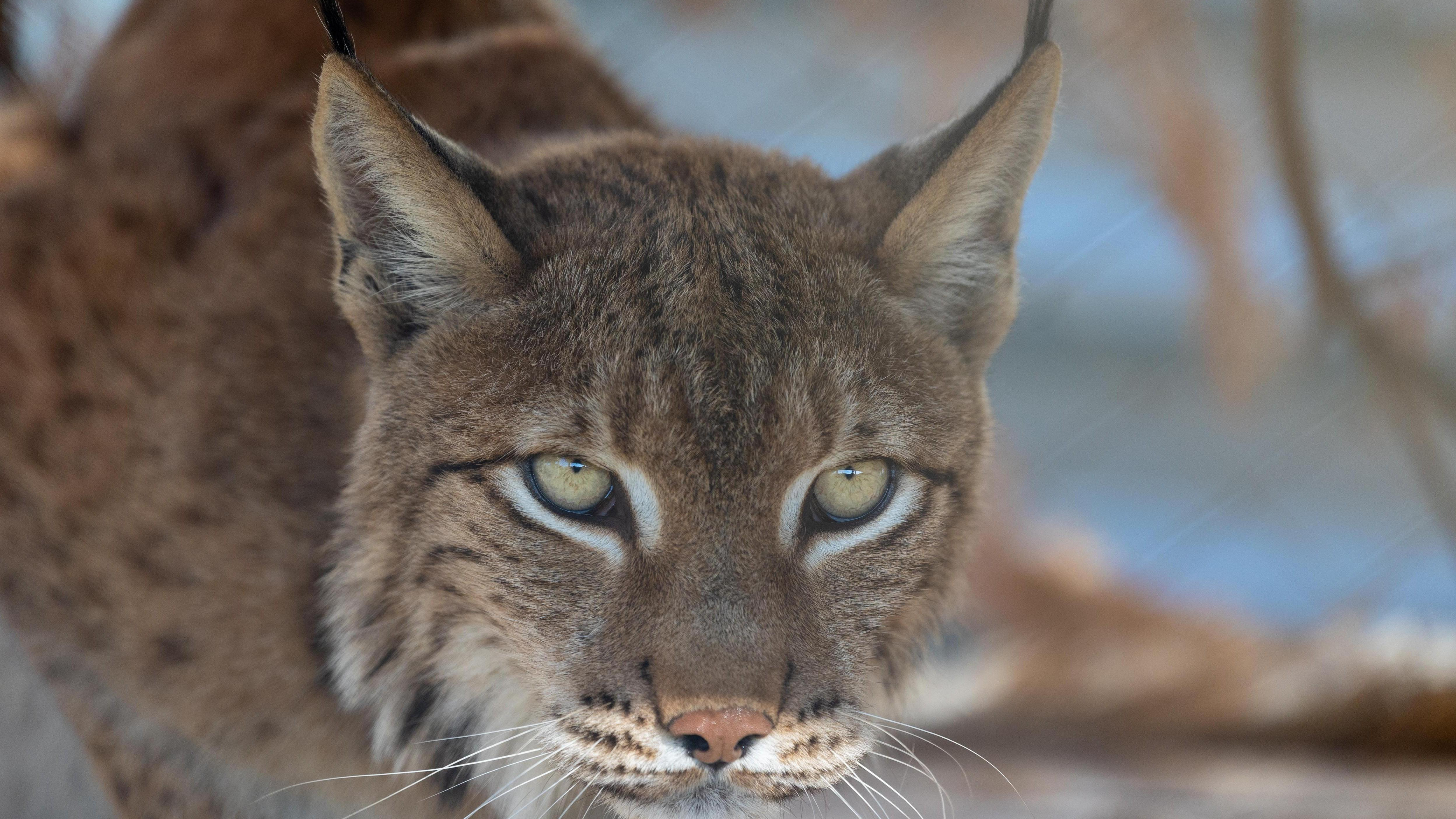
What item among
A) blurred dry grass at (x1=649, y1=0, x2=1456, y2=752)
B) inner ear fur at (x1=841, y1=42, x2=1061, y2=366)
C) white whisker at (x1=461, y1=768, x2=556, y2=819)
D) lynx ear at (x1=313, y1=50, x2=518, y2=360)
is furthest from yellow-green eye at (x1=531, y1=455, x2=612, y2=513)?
blurred dry grass at (x1=649, y1=0, x2=1456, y2=752)

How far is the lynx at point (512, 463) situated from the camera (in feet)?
4.33

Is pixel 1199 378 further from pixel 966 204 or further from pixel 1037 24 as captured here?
pixel 1037 24

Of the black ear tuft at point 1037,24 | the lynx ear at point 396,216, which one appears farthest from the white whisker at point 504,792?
the black ear tuft at point 1037,24

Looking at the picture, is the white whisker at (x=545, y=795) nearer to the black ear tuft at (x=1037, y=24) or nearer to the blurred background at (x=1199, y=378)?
the blurred background at (x=1199, y=378)

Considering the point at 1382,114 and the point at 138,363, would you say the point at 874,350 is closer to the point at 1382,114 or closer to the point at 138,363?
the point at 138,363

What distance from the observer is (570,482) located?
1367 mm

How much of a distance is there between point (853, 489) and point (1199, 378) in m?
2.98

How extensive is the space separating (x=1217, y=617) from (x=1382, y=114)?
7.53ft

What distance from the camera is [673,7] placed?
370 cm

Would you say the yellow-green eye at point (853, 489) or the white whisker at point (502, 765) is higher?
the yellow-green eye at point (853, 489)

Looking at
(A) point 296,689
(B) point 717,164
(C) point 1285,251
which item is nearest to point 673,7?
(C) point 1285,251

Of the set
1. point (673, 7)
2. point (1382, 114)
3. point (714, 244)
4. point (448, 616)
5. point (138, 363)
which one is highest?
point (1382, 114)

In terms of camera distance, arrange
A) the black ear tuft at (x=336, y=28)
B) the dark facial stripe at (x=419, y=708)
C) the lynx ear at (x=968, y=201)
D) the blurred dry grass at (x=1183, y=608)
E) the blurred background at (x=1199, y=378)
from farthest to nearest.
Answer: the blurred dry grass at (x=1183, y=608) → the blurred background at (x=1199, y=378) → the dark facial stripe at (x=419, y=708) → the lynx ear at (x=968, y=201) → the black ear tuft at (x=336, y=28)

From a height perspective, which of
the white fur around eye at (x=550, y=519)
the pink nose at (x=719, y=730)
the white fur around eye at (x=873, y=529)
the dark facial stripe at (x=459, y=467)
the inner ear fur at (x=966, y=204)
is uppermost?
the inner ear fur at (x=966, y=204)
